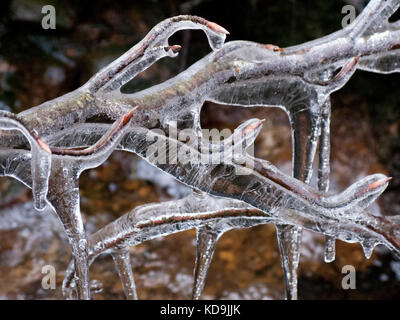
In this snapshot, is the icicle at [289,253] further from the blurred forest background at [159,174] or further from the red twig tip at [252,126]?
the blurred forest background at [159,174]

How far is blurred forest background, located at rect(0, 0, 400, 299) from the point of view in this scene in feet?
4.36

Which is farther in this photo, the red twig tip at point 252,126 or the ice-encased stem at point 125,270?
Result: the ice-encased stem at point 125,270

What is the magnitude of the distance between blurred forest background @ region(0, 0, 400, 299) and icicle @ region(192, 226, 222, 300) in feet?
2.08

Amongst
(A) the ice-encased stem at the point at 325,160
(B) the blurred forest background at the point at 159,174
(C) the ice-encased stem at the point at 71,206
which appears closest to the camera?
(C) the ice-encased stem at the point at 71,206

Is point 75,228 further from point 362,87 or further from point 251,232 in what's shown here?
point 362,87

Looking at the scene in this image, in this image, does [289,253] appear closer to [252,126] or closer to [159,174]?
[252,126]

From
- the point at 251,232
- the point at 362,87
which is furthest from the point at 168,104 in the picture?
the point at 362,87

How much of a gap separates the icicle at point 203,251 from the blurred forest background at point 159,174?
633 millimetres

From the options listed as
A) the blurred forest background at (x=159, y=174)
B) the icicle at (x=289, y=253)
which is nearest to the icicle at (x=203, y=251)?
the icicle at (x=289, y=253)

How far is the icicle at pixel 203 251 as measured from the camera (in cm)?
65

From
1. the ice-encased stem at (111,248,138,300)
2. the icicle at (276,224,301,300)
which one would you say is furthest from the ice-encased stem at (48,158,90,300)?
the icicle at (276,224,301,300)

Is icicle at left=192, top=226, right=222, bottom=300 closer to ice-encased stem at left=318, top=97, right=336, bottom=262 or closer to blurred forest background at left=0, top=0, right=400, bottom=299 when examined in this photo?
ice-encased stem at left=318, top=97, right=336, bottom=262

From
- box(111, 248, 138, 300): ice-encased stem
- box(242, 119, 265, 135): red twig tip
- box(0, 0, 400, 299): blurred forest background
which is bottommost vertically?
box(111, 248, 138, 300): ice-encased stem

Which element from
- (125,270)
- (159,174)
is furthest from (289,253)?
(159,174)
